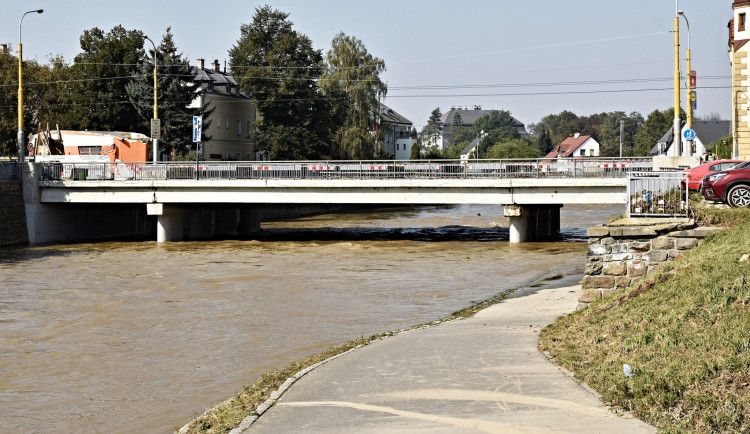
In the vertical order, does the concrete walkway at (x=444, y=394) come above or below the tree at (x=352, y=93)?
below

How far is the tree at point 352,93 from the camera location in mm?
84188

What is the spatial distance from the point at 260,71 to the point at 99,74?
50.2 ft

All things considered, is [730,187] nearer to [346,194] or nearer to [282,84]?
[346,194]

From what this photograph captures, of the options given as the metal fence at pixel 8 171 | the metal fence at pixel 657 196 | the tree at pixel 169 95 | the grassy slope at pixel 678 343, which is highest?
the tree at pixel 169 95

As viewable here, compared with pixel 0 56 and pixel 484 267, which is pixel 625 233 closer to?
pixel 484 267

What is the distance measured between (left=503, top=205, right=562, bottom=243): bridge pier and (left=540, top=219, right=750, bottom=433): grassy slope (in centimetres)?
2777

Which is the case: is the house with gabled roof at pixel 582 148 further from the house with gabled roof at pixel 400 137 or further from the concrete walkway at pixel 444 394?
the concrete walkway at pixel 444 394

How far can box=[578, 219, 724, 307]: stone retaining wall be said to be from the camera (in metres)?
16.7

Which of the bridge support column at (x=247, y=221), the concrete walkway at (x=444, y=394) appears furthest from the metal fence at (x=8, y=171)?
the concrete walkway at (x=444, y=394)

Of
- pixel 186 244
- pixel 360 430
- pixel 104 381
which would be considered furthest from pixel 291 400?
pixel 186 244

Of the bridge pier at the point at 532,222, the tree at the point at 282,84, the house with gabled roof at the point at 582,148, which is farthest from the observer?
the house with gabled roof at the point at 582,148

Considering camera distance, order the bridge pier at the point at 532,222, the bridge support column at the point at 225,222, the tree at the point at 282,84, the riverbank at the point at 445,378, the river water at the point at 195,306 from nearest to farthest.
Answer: the riverbank at the point at 445,378 < the river water at the point at 195,306 < the bridge pier at the point at 532,222 < the bridge support column at the point at 225,222 < the tree at the point at 282,84

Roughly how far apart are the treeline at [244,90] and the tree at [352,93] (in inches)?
4.0

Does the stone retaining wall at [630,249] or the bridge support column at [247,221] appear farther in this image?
the bridge support column at [247,221]
